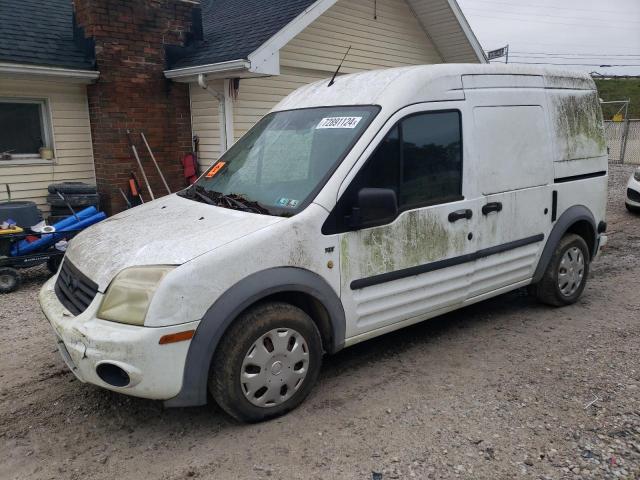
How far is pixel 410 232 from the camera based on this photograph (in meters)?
3.79

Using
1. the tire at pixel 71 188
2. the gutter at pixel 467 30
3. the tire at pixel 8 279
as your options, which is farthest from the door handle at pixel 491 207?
the gutter at pixel 467 30

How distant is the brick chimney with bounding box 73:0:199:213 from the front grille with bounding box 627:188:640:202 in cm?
835

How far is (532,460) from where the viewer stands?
9.53 ft

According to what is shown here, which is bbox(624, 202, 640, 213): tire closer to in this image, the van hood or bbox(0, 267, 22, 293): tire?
the van hood

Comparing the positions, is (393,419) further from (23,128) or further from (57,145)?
(23,128)

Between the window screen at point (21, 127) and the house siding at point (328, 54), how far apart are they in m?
2.47

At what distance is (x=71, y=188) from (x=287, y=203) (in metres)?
5.85

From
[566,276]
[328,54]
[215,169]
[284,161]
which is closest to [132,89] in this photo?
[328,54]

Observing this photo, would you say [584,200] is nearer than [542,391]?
No

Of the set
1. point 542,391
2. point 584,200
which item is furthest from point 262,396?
point 584,200

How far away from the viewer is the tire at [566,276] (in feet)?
16.7

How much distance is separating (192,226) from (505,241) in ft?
8.59

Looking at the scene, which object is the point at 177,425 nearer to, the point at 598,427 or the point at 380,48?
the point at 598,427

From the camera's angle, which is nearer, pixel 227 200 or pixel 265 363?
pixel 265 363
